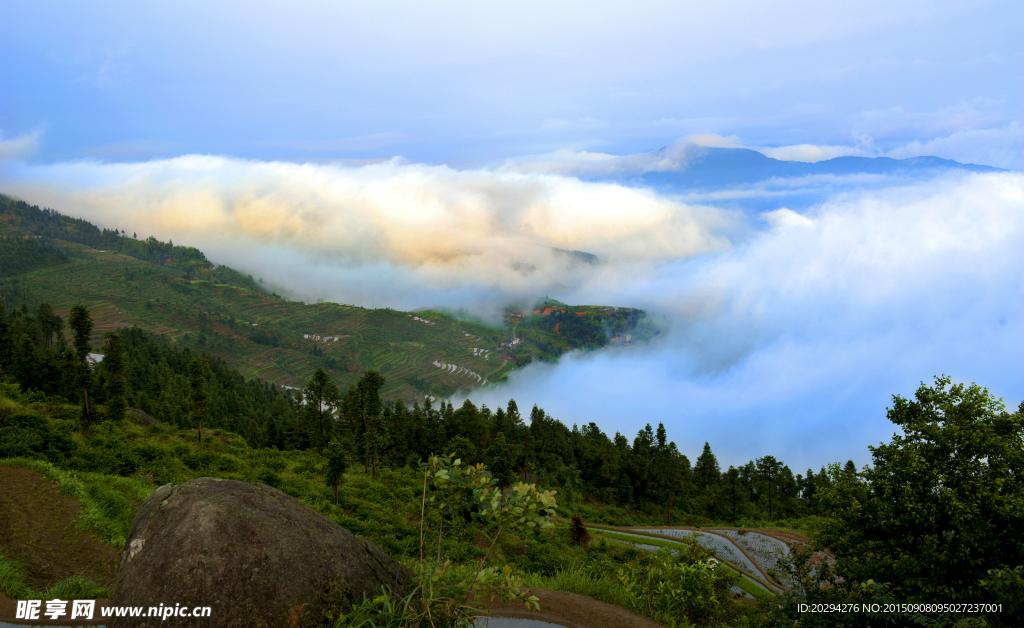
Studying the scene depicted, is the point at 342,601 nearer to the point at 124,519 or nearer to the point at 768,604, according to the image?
the point at 768,604

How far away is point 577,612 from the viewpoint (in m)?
9.23

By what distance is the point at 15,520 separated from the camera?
13.2 metres

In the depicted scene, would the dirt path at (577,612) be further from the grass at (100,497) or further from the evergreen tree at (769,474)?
the evergreen tree at (769,474)

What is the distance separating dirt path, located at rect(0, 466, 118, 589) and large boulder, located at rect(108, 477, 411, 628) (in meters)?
7.53

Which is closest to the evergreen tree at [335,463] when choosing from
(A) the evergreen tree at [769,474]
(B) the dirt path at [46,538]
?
(B) the dirt path at [46,538]

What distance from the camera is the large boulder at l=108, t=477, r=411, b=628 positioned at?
20.0 ft

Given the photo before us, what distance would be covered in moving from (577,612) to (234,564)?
621 centimetres

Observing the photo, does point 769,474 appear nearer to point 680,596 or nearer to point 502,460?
point 502,460

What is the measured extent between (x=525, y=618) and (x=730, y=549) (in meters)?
35.6

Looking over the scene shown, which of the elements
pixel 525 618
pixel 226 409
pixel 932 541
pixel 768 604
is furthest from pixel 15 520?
pixel 226 409

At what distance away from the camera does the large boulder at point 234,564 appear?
610cm

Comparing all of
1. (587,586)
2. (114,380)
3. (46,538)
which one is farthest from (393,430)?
(587,586)

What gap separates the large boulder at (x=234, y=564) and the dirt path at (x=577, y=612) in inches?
97.9

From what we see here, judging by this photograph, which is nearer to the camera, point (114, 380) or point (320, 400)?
point (114, 380)
